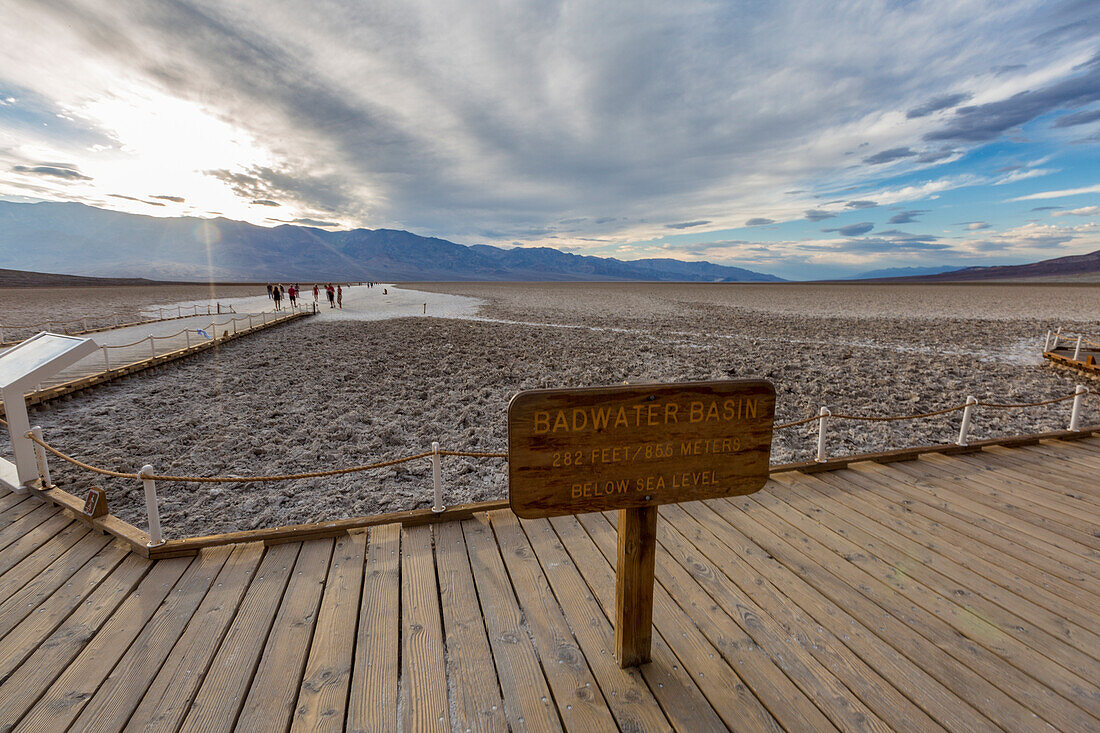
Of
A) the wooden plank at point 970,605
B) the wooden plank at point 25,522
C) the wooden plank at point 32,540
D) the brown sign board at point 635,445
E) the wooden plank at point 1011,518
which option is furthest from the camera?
the wooden plank at point 25,522

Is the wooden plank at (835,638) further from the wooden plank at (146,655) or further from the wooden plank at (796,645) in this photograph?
the wooden plank at (146,655)

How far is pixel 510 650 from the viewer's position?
3.07m

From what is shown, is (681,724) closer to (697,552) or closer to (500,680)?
(500,680)

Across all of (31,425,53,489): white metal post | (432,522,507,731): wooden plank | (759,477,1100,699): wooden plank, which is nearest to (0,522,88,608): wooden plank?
(31,425,53,489): white metal post

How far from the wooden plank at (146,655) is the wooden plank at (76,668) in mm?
53

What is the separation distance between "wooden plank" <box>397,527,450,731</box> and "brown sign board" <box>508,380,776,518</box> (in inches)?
49.4

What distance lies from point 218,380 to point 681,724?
14.9 metres

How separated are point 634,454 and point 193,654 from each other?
3.08 meters

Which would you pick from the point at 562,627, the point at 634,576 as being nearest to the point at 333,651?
the point at 562,627

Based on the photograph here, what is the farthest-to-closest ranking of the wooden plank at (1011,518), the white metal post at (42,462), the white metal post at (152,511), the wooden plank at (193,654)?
the white metal post at (42,462), the wooden plank at (1011,518), the white metal post at (152,511), the wooden plank at (193,654)

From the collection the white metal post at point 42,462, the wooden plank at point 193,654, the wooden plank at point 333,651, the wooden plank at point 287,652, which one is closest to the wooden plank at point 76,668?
the wooden plank at point 193,654

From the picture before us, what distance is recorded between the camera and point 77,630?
318 centimetres

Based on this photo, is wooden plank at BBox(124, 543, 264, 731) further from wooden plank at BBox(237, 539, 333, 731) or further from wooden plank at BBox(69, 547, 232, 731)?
wooden plank at BBox(237, 539, 333, 731)

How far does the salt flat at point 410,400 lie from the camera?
7.00 metres
